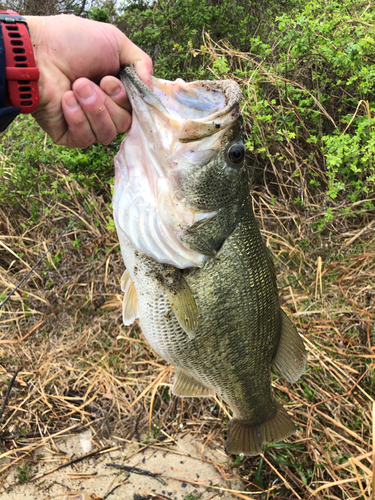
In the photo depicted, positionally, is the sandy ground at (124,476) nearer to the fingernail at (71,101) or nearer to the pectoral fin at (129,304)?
the pectoral fin at (129,304)

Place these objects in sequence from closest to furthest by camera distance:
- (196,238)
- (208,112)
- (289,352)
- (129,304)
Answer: (208,112) → (196,238) → (129,304) → (289,352)

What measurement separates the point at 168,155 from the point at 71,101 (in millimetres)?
546

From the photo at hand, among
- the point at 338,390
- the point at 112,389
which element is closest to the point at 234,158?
the point at 338,390

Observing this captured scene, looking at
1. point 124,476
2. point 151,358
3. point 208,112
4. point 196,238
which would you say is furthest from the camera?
point 151,358

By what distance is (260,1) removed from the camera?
460cm

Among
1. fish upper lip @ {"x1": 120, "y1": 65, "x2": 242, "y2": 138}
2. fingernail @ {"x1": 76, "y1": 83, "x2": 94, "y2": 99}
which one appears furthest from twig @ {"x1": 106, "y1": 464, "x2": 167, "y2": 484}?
fingernail @ {"x1": 76, "y1": 83, "x2": 94, "y2": 99}

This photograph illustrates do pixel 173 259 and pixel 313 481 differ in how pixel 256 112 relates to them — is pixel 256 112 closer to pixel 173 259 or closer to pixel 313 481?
pixel 173 259

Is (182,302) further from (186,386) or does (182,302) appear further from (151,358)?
(151,358)

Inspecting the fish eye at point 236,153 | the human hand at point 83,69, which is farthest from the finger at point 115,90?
the fish eye at point 236,153

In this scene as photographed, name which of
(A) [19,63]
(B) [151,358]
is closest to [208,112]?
(A) [19,63]

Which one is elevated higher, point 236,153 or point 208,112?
point 208,112

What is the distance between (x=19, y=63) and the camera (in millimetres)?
1361

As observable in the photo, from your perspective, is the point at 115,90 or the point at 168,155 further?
the point at 115,90

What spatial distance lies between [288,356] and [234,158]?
114 centimetres
